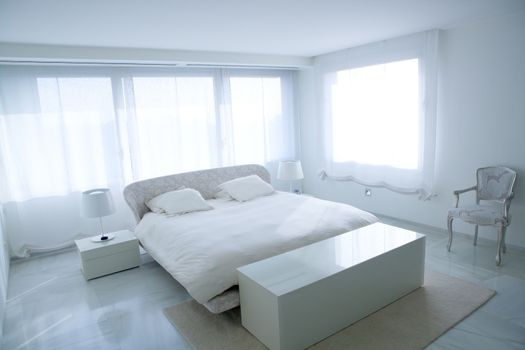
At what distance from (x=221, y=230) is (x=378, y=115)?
9.44ft

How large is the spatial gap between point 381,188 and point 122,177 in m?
3.58

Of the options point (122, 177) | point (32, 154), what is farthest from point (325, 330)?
point (32, 154)

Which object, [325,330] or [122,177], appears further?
[122,177]

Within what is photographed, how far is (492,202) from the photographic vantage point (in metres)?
3.89

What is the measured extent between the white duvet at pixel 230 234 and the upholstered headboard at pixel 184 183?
1.04 ft

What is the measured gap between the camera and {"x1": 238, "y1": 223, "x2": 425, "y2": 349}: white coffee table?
232cm

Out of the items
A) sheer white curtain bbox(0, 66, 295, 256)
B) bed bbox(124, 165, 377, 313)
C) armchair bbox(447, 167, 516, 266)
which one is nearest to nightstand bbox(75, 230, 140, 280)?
bed bbox(124, 165, 377, 313)

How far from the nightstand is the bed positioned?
16 cm

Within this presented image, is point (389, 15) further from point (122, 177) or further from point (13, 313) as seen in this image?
point (13, 313)

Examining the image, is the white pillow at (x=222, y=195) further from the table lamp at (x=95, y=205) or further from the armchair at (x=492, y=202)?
the armchair at (x=492, y=202)

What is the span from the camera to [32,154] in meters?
4.29

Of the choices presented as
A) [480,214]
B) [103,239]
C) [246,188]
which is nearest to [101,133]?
[103,239]

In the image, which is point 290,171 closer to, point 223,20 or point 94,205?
point 223,20

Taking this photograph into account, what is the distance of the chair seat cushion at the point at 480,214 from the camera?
345cm
